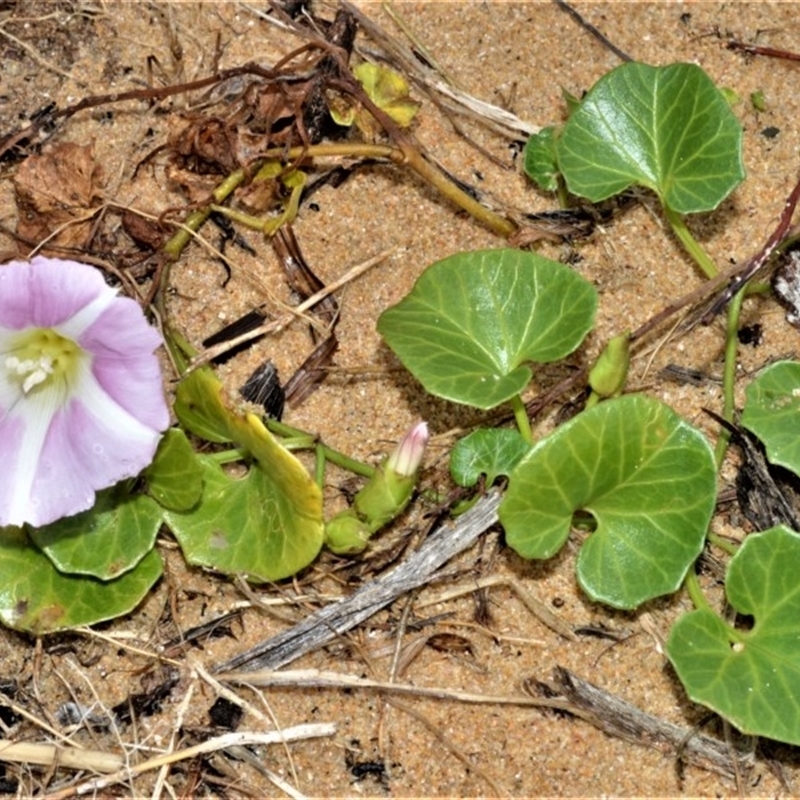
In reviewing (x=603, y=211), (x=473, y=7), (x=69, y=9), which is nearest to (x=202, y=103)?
(x=69, y=9)

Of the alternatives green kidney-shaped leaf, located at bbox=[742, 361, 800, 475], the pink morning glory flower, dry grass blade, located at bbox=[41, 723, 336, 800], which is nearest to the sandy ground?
dry grass blade, located at bbox=[41, 723, 336, 800]

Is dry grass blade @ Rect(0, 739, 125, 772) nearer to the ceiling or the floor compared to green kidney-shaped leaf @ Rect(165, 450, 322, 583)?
nearer to the floor

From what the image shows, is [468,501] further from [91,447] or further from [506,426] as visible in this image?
[91,447]

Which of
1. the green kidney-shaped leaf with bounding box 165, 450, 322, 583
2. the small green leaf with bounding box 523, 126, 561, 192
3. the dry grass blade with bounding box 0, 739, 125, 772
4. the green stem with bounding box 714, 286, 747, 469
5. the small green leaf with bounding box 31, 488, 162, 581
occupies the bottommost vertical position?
the dry grass blade with bounding box 0, 739, 125, 772

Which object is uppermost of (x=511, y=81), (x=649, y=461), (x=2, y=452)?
(x=511, y=81)

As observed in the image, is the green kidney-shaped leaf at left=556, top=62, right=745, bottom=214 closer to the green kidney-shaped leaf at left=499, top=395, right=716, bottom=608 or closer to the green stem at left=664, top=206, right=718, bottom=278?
the green stem at left=664, top=206, right=718, bottom=278

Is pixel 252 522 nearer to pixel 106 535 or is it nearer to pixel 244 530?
pixel 244 530

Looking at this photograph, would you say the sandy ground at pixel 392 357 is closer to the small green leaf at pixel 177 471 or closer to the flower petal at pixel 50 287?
the small green leaf at pixel 177 471
